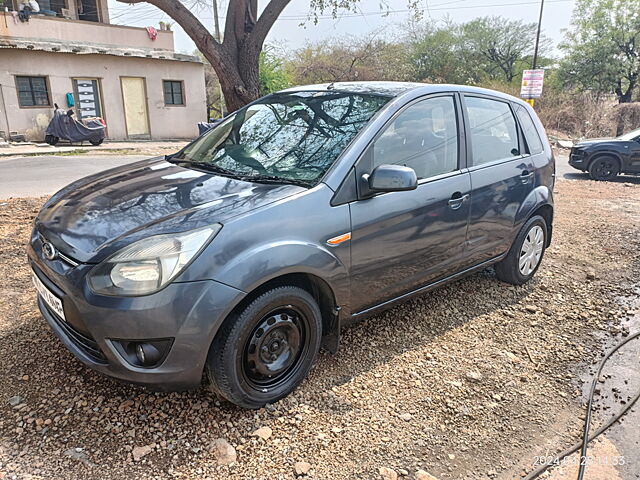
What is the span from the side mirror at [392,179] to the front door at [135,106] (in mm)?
19902

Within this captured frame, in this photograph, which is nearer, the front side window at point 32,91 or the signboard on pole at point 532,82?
the front side window at point 32,91

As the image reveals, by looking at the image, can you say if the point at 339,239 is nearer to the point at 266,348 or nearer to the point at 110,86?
the point at 266,348

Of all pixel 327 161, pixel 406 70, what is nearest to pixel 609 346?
pixel 327 161

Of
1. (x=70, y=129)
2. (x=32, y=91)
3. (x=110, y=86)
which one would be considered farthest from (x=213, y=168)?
(x=110, y=86)

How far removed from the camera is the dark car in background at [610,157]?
1220cm

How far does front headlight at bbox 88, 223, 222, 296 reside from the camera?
2.23 metres

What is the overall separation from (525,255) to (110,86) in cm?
1943

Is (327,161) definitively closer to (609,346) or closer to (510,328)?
(510,328)

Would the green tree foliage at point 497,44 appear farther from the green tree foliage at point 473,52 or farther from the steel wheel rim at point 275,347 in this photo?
the steel wheel rim at point 275,347

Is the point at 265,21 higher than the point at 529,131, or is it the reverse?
the point at 265,21

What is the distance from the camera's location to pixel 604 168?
1248 cm

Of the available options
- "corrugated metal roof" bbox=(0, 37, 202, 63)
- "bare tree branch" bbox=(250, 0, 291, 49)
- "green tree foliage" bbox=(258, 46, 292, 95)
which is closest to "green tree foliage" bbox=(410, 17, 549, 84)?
"green tree foliage" bbox=(258, 46, 292, 95)

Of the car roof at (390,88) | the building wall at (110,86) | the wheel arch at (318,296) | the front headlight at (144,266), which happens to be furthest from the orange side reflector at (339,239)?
the building wall at (110,86)

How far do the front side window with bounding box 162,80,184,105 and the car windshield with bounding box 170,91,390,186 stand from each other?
19.4m
